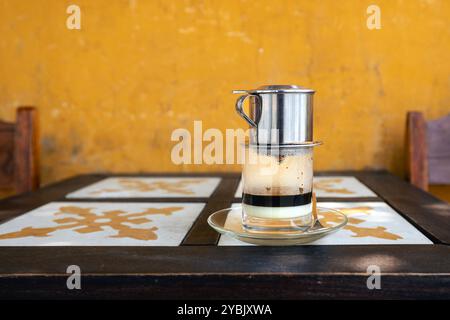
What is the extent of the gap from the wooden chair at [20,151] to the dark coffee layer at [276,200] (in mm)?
1087

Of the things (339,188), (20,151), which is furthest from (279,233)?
(20,151)

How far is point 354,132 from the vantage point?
1697 mm

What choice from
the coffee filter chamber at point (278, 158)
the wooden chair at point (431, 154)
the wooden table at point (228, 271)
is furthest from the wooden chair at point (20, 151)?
the wooden chair at point (431, 154)

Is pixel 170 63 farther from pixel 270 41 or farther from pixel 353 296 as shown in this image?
pixel 353 296

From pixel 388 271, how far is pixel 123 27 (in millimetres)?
1429

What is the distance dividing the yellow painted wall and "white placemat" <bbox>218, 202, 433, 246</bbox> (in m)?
0.80

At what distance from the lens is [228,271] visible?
57 centimetres

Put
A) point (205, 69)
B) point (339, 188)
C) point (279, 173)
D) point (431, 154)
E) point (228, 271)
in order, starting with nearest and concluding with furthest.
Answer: point (228, 271) → point (279, 173) → point (339, 188) → point (431, 154) → point (205, 69)

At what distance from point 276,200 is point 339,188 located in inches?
23.8

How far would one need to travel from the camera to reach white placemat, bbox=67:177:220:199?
1.17 meters

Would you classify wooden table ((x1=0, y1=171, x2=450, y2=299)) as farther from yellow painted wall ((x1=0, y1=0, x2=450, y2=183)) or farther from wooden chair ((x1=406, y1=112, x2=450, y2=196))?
yellow painted wall ((x1=0, y1=0, x2=450, y2=183))

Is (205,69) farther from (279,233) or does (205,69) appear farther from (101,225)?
(279,233)

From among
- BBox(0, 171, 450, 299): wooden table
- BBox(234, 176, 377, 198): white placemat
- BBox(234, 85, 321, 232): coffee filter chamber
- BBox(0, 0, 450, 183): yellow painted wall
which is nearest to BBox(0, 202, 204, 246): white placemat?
BBox(0, 171, 450, 299): wooden table

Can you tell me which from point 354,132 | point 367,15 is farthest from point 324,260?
point 367,15
